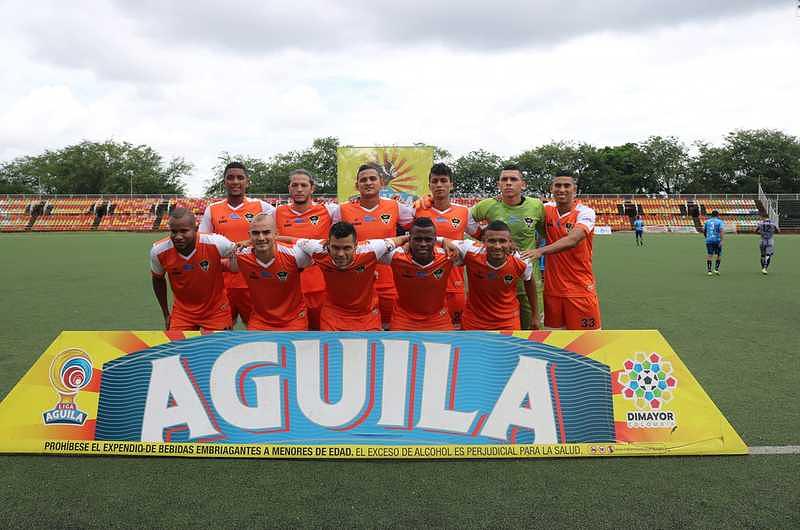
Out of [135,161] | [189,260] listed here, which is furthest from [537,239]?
[135,161]

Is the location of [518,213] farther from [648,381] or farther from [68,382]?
[68,382]

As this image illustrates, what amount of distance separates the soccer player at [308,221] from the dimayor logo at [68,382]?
1.92 metres

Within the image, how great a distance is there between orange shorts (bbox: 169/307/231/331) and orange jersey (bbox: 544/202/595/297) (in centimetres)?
302

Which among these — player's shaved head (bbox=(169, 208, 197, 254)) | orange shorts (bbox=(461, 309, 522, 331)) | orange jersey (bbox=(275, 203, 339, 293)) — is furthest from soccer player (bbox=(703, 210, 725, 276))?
player's shaved head (bbox=(169, 208, 197, 254))

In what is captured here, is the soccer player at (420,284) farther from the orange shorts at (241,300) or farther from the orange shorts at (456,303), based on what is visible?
the orange shorts at (241,300)

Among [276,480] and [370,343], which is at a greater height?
[370,343]

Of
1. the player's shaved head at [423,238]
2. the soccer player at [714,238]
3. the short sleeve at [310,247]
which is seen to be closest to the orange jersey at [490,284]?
the player's shaved head at [423,238]

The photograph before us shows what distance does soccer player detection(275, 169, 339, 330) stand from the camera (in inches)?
206

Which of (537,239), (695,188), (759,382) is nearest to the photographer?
(759,382)

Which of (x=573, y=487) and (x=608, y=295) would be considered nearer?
(x=573, y=487)

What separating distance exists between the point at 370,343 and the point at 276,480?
104 cm

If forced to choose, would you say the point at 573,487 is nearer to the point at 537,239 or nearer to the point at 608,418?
the point at 608,418

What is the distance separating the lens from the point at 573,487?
10.3 feet

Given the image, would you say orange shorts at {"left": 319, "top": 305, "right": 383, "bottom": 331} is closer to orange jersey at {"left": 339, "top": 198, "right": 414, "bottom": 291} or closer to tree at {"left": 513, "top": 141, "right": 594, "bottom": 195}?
orange jersey at {"left": 339, "top": 198, "right": 414, "bottom": 291}
